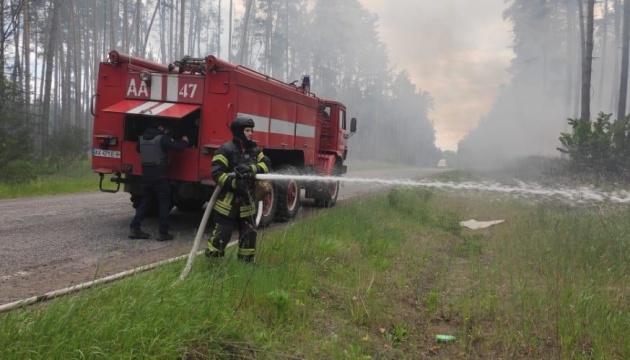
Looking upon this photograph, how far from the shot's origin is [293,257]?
541 centimetres

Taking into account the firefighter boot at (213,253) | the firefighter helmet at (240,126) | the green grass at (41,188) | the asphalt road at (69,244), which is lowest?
the asphalt road at (69,244)

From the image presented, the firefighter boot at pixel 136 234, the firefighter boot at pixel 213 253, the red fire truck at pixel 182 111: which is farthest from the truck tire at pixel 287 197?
the firefighter boot at pixel 213 253

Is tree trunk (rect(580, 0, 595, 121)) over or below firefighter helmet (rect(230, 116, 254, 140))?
over

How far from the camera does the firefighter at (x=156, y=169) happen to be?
6715mm

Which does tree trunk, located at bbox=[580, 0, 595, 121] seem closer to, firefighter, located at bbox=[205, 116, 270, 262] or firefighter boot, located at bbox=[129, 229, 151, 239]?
firefighter, located at bbox=[205, 116, 270, 262]

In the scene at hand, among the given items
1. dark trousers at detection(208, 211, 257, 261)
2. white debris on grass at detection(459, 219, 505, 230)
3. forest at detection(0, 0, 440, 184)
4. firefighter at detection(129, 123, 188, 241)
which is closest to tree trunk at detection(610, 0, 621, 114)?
forest at detection(0, 0, 440, 184)

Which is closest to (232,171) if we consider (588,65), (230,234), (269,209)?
(230,234)

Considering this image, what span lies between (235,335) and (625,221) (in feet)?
24.1

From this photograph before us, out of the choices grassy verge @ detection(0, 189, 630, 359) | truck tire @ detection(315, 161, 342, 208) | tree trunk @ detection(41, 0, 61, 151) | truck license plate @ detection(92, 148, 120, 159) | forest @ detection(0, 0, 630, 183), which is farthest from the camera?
forest @ detection(0, 0, 630, 183)

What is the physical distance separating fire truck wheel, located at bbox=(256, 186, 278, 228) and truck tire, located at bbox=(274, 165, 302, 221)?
0.17 metres

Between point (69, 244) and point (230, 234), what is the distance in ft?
9.14

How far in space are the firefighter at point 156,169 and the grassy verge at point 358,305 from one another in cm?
198

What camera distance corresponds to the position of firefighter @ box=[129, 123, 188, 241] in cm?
671

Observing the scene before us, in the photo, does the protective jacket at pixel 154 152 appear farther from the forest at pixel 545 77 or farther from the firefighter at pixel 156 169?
the forest at pixel 545 77
